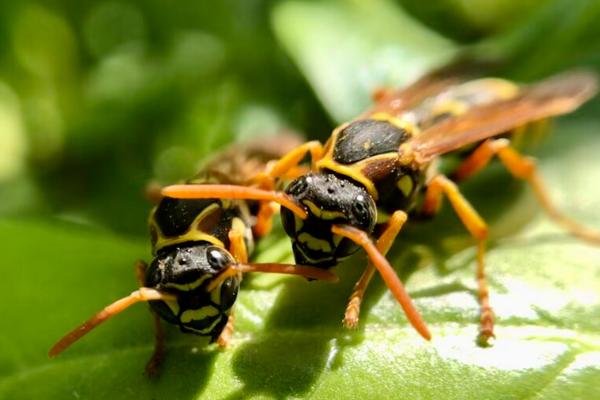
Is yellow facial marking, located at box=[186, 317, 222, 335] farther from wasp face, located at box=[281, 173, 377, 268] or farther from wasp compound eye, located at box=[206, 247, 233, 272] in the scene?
wasp face, located at box=[281, 173, 377, 268]

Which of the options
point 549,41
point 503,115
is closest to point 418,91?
point 503,115

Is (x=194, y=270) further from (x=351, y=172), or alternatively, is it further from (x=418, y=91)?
(x=418, y=91)

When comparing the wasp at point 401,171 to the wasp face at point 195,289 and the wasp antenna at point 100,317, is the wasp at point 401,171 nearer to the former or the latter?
the wasp face at point 195,289

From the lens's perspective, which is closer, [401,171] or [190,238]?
[190,238]

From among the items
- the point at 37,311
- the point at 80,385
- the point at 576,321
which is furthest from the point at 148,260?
the point at 576,321

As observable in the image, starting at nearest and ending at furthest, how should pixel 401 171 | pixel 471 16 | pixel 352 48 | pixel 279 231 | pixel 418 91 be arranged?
pixel 401 171 < pixel 279 231 < pixel 418 91 < pixel 352 48 < pixel 471 16

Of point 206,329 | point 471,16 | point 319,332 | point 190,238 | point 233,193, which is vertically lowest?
point 319,332

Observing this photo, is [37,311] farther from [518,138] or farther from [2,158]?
[518,138]

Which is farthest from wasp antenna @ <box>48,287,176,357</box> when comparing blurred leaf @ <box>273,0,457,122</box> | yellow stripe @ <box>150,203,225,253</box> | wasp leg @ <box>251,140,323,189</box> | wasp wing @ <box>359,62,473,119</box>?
blurred leaf @ <box>273,0,457,122</box>
